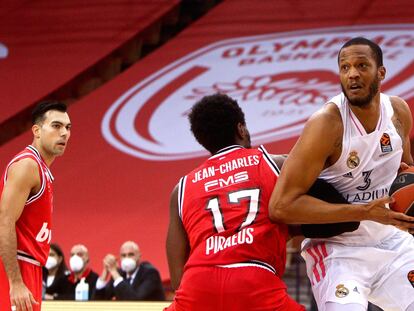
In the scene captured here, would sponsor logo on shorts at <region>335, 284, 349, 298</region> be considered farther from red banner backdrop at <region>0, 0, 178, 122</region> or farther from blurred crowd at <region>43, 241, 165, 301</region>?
red banner backdrop at <region>0, 0, 178, 122</region>

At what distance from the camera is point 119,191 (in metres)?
12.2

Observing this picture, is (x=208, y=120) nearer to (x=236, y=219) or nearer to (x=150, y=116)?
(x=236, y=219)

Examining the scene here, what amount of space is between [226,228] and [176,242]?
404mm

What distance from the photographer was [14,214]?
17.0 ft

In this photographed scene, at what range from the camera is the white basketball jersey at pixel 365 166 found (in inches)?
168

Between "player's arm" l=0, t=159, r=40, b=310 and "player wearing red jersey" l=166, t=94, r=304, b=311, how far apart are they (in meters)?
1.21

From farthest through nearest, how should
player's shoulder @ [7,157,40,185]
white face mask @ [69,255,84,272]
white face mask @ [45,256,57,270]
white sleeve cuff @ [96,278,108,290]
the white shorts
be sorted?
white face mask @ [45,256,57,270] < white face mask @ [69,255,84,272] < white sleeve cuff @ [96,278,108,290] < player's shoulder @ [7,157,40,185] < the white shorts

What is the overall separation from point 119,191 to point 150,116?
125cm

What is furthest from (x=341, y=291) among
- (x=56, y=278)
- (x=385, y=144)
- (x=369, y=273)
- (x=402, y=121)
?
(x=56, y=278)

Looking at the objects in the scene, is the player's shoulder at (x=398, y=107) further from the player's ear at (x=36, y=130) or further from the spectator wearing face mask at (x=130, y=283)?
the spectator wearing face mask at (x=130, y=283)

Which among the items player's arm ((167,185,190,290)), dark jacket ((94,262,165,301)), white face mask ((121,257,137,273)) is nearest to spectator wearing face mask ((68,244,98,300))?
dark jacket ((94,262,165,301))

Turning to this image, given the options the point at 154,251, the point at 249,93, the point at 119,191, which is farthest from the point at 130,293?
the point at 249,93

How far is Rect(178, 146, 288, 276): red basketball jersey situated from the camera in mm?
3990

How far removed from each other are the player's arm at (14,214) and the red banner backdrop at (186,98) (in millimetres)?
6294
